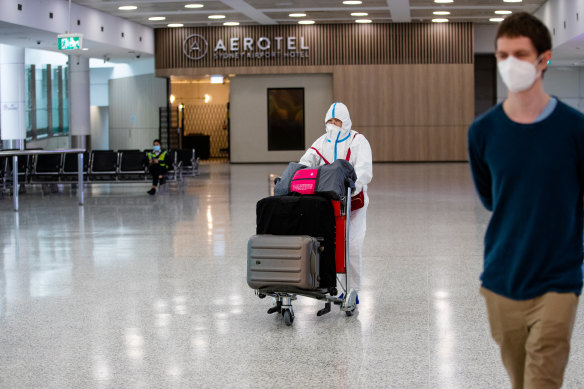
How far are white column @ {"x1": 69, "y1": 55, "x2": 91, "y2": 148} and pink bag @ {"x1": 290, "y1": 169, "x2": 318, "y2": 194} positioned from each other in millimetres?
22066

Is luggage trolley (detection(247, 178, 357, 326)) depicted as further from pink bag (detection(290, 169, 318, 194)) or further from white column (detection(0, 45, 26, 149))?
white column (detection(0, 45, 26, 149))

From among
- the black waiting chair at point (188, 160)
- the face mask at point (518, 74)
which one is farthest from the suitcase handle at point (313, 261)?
the black waiting chair at point (188, 160)

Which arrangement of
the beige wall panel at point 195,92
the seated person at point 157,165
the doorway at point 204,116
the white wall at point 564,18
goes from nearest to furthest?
the seated person at point 157,165 < the white wall at point 564,18 < the doorway at point 204,116 < the beige wall panel at point 195,92

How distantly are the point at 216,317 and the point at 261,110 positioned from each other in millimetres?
25757

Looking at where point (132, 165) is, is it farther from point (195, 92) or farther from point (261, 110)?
point (195, 92)

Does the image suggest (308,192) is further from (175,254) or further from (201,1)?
(201,1)

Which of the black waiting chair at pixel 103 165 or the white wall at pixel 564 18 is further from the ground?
the white wall at pixel 564 18

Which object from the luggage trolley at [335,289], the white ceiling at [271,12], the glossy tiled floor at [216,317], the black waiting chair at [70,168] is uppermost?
the white ceiling at [271,12]

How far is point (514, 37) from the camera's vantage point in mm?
2561

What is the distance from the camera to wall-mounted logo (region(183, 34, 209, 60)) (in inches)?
1206

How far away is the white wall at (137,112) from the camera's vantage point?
101ft

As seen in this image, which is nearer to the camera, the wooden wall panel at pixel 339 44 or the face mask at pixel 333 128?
the face mask at pixel 333 128

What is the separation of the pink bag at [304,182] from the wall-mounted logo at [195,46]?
25.7m

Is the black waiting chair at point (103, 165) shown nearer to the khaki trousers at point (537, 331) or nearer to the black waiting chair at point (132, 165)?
the black waiting chair at point (132, 165)
